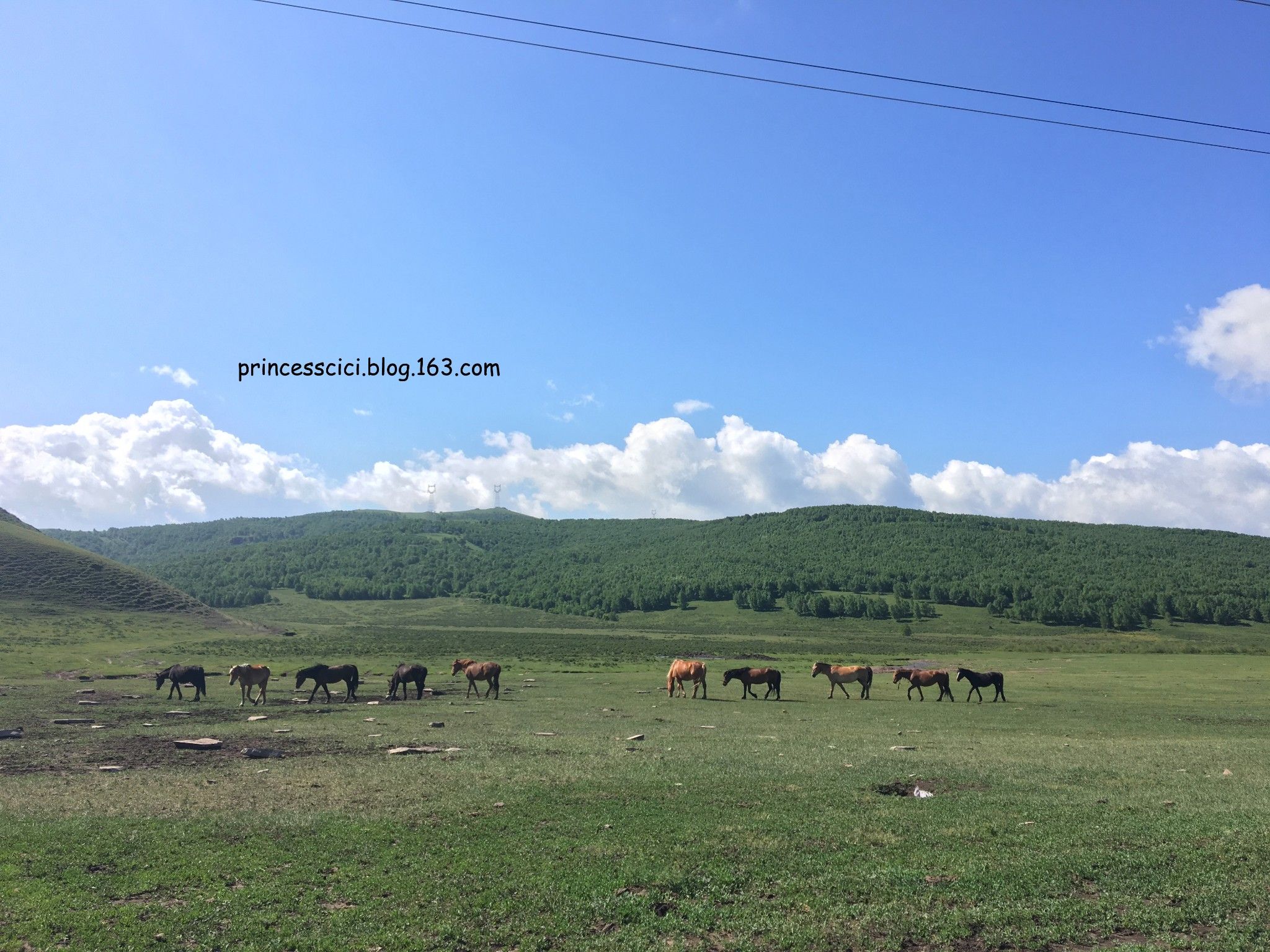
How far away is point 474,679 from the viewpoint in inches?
1508

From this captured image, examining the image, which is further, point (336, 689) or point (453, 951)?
point (336, 689)

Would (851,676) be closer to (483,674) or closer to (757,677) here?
(757,677)

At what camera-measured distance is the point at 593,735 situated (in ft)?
78.0

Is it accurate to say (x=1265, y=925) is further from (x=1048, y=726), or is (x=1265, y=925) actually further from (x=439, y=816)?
(x=1048, y=726)

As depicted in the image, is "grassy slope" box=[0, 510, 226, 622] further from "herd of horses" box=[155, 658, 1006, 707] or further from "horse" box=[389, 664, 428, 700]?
"horse" box=[389, 664, 428, 700]

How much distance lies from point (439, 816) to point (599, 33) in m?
18.5

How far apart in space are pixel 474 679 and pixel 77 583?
290ft

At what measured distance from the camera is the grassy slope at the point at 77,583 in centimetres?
9238

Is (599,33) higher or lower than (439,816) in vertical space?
higher

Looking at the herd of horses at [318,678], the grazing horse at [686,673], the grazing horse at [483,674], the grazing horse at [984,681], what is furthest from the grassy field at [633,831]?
the grazing horse at [984,681]

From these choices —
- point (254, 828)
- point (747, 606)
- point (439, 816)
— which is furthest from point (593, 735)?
point (747, 606)

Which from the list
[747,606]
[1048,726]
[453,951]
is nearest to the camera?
[453,951]

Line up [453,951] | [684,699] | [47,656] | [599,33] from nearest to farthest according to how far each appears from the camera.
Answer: [453,951]
[599,33]
[684,699]
[47,656]

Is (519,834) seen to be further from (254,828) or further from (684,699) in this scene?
(684,699)
